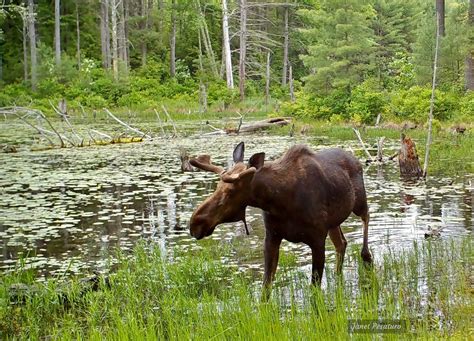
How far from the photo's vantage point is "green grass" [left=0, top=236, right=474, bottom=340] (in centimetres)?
487

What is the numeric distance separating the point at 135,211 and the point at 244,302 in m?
7.09

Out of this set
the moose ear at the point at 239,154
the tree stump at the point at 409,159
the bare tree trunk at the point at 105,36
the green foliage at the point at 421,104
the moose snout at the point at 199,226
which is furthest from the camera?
the bare tree trunk at the point at 105,36

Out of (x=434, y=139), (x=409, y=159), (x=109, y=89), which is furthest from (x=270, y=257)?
(x=109, y=89)

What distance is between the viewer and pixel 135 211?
39.6ft

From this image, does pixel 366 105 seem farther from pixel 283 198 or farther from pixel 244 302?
pixel 244 302

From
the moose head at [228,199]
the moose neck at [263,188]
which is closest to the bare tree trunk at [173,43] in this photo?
the moose neck at [263,188]

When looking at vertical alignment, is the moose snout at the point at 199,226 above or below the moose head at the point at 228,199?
below

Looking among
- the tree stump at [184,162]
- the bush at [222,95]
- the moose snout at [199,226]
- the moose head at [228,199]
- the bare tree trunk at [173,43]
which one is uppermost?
the bare tree trunk at [173,43]

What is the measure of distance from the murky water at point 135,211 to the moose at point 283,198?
180cm

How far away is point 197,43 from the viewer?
57.9 meters

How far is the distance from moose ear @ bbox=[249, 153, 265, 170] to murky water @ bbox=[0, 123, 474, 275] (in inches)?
100

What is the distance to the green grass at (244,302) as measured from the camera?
16.0ft

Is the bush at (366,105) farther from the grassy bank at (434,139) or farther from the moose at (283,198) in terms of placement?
the moose at (283,198)

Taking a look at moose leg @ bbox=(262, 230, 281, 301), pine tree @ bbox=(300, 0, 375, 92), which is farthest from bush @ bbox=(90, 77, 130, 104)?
moose leg @ bbox=(262, 230, 281, 301)
